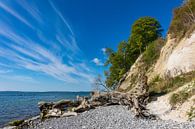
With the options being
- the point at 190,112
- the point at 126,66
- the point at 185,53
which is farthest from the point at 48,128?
the point at 126,66

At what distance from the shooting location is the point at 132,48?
194 ft

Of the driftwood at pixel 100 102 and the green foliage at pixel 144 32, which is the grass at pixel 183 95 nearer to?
the driftwood at pixel 100 102

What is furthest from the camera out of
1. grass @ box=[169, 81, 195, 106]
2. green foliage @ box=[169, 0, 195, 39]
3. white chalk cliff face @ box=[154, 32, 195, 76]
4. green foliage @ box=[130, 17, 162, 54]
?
green foliage @ box=[130, 17, 162, 54]

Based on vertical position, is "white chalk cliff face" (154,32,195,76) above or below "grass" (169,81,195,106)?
above

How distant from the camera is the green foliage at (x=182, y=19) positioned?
31509mm

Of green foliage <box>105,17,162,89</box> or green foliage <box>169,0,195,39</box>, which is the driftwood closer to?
green foliage <box>169,0,195,39</box>

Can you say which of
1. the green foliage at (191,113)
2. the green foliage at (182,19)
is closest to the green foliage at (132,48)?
the green foliage at (182,19)

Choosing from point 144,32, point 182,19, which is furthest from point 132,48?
point 182,19

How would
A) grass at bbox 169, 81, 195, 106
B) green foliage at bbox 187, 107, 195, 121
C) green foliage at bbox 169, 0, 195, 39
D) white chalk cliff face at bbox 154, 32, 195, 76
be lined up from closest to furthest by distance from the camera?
1. green foliage at bbox 187, 107, 195, 121
2. grass at bbox 169, 81, 195, 106
3. white chalk cliff face at bbox 154, 32, 195, 76
4. green foliage at bbox 169, 0, 195, 39

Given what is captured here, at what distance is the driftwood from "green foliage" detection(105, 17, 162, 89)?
90.8 feet

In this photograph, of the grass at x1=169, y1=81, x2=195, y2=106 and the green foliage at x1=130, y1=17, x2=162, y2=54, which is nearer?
the grass at x1=169, y1=81, x2=195, y2=106

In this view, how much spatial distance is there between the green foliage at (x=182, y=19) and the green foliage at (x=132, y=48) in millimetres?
20950

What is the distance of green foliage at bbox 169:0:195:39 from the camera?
3151cm

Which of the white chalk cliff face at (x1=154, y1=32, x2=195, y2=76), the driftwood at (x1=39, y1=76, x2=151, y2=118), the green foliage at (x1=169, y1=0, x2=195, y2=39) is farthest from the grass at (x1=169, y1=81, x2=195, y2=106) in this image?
the green foliage at (x1=169, y1=0, x2=195, y2=39)
